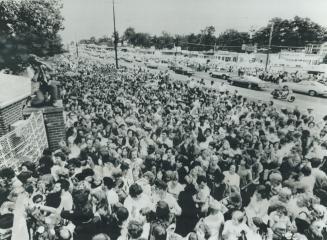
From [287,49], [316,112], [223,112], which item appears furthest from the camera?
[287,49]

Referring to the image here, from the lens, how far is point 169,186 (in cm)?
536

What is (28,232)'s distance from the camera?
4.69 m

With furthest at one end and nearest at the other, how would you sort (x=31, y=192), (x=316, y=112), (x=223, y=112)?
(x=316, y=112) → (x=223, y=112) → (x=31, y=192)

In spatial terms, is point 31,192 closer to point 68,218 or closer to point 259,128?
point 68,218

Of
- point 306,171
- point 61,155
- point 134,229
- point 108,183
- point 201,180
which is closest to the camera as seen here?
point 134,229

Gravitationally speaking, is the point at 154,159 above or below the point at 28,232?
above

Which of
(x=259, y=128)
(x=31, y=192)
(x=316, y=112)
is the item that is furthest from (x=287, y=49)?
(x=31, y=192)

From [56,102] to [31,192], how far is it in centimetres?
214

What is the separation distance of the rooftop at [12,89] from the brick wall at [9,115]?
148mm

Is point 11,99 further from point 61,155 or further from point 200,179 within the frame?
point 200,179

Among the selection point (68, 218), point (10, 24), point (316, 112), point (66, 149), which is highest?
point (10, 24)

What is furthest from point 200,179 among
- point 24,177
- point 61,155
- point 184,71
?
point 184,71

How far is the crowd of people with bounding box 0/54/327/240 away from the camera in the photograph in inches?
171

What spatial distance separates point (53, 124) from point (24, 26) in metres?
2.33
